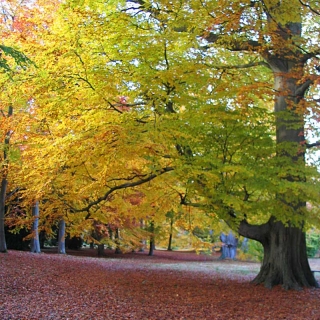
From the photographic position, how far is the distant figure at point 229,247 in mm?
27562

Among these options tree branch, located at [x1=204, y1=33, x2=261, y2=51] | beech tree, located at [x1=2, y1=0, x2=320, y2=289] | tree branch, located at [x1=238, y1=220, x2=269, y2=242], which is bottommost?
tree branch, located at [x1=238, y1=220, x2=269, y2=242]

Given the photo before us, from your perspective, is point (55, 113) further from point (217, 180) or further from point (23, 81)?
point (217, 180)

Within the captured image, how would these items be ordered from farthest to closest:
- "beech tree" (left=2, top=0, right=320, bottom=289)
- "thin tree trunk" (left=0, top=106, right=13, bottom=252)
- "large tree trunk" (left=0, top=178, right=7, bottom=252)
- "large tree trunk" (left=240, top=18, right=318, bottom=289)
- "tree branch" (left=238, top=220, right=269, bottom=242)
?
1. "large tree trunk" (left=0, top=178, right=7, bottom=252)
2. "thin tree trunk" (left=0, top=106, right=13, bottom=252)
3. "tree branch" (left=238, top=220, right=269, bottom=242)
4. "large tree trunk" (left=240, top=18, right=318, bottom=289)
5. "beech tree" (left=2, top=0, right=320, bottom=289)

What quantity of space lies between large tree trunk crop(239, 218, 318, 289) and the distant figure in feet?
55.7

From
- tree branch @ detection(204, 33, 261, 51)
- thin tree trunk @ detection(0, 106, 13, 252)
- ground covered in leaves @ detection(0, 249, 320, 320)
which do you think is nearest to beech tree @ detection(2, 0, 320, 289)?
tree branch @ detection(204, 33, 261, 51)

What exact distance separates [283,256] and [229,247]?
18.1 metres

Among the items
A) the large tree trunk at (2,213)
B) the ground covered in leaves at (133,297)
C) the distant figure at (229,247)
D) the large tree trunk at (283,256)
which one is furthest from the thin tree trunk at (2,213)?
the distant figure at (229,247)

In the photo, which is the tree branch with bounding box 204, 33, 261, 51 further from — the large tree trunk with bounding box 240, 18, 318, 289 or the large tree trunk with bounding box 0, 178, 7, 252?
the large tree trunk with bounding box 0, 178, 7, 252

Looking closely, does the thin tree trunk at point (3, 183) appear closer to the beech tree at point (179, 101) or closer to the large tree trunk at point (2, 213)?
the large tree trunk at point (2, 213)

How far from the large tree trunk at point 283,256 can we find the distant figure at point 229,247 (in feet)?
55.7

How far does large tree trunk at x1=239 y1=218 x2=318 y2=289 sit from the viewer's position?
10.1 m

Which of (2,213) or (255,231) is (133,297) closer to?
(255,231)

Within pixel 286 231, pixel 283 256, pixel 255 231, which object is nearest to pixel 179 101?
pixel 255 231

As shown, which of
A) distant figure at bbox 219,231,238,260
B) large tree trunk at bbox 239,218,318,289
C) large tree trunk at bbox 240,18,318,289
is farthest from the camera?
distant figure at bbox 219,231,238,260
